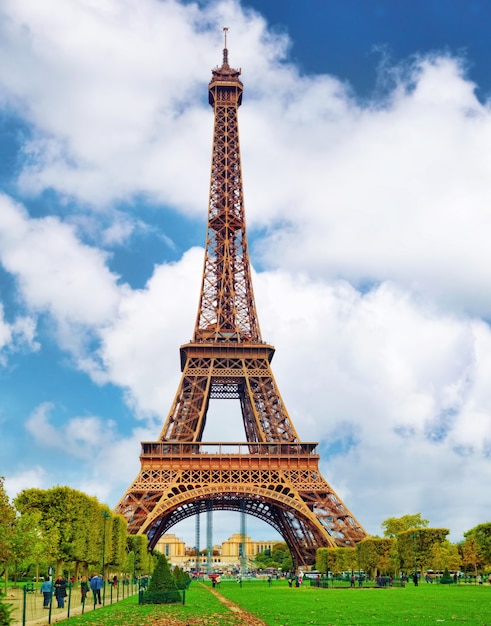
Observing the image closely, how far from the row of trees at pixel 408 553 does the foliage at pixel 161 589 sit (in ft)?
90.6

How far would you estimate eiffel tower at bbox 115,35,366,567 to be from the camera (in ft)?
198

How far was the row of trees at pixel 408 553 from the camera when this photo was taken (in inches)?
2248

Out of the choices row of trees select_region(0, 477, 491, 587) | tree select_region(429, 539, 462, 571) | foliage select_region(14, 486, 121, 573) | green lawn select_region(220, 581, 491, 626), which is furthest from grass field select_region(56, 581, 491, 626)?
tree select_region(429, 539, 462, 571)

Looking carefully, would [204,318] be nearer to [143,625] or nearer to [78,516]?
[78,516]

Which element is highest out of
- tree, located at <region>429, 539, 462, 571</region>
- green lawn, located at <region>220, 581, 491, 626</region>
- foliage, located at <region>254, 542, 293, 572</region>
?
green lawn, located at <region>220, 581, 491, 626</region>

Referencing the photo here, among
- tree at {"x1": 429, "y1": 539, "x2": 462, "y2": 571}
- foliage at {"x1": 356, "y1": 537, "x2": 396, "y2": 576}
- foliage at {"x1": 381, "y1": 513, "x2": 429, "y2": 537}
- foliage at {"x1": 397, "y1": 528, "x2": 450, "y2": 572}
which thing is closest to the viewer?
foliage at {"x1": 356, "y1": 537, "x2": 396, "y2": 576}

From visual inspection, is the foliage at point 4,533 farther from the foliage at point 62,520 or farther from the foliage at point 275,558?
the foliage at point 275,558

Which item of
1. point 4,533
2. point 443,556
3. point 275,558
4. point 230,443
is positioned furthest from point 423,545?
point 275,558

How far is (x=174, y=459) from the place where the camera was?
62.2 meters

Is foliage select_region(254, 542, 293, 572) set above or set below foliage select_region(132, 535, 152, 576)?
below

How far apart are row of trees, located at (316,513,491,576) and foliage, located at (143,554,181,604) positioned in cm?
2761

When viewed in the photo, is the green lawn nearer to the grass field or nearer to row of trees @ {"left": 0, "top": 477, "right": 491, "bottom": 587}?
the grass field

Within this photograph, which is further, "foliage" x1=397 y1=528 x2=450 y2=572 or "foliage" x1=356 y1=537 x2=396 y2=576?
"foliage" x1=397 y1=528 x2=450 y2=572

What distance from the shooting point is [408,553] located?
6309 cm
